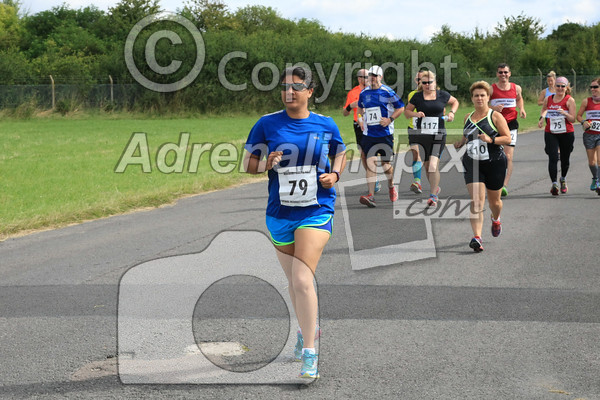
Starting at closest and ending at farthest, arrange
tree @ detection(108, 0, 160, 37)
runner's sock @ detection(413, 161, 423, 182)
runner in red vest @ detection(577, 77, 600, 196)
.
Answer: runner in red vest @ detection(577, 77, 600, 196) → runner's sock @ detection(413, 161, 423, 182) → tree @ detection(108, 0, 160, 37)

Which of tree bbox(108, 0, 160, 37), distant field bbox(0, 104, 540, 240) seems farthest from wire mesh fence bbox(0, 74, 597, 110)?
tree bbox(108, 0, 160, 37)

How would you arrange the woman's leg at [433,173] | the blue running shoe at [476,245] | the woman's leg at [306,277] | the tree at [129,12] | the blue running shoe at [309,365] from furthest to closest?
the tree at [129,12], the woman's leg at [433,173], the blue running shoe at [476,245], the woman's leg at [306,277], the blue running shoe at [309,365]

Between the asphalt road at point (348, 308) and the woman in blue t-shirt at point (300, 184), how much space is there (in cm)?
56

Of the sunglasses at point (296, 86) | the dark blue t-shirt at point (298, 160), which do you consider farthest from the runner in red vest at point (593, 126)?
the sunglasses at point (296, 86)

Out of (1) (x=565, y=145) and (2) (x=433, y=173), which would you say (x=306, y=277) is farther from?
(1) (x=565, y=145)

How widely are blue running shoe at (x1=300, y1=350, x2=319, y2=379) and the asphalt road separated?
0.26ft

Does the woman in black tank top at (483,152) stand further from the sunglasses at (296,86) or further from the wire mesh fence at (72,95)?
the wire mesh fence at (72,95)

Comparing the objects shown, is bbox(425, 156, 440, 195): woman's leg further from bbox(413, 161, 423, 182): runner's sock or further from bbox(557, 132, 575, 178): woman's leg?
bbox(557, 132, 575, 178): woman's leg

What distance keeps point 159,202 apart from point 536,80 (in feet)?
149

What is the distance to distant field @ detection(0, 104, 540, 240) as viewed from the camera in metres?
12.1

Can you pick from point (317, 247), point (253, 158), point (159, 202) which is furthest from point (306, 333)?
point (159, 202)

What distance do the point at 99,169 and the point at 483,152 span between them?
445 inches

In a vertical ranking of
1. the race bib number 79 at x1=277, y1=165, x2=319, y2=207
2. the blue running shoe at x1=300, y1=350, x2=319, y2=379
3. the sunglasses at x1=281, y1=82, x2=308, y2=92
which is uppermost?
the sunglasses at x1=281, y1=82, x2=308, y2=92

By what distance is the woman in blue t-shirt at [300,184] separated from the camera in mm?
4809
